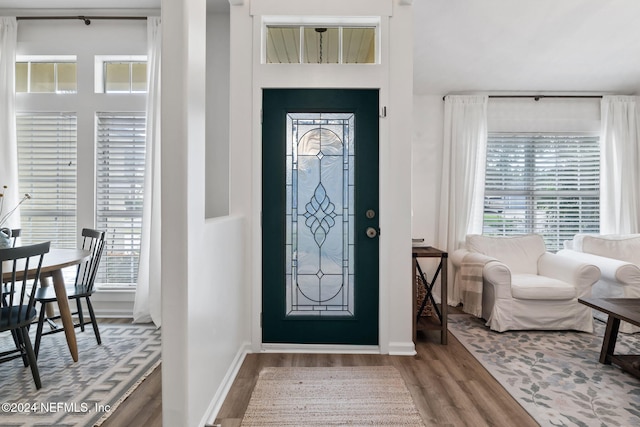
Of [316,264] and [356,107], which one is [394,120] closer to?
[356,107]

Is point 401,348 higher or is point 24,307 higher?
point 24,307

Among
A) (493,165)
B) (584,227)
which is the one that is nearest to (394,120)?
(493,165)

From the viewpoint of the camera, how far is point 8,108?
11.8 ft

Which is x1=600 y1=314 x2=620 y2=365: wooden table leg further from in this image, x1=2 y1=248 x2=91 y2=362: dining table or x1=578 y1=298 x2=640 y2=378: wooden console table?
x1=2 y1=248 x2=91 y2=362: dining table

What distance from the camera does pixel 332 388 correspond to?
230cm

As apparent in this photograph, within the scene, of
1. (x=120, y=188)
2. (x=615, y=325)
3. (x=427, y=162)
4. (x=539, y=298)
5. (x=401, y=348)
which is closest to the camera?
(x=615, y=325)

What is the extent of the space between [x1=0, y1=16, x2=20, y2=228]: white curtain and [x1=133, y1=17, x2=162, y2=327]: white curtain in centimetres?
135

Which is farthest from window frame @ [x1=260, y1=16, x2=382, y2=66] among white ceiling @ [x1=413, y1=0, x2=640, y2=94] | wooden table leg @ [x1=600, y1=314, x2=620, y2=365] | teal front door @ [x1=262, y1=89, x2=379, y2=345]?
wooden table leg @ [x1=600, y1=314, x2=620, y2=365]

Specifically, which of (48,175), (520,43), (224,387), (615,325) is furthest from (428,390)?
(48,175)

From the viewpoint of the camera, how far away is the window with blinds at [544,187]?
4.45 metres

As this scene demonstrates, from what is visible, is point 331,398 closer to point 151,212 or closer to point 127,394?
point 127,394

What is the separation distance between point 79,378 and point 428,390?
2280mm

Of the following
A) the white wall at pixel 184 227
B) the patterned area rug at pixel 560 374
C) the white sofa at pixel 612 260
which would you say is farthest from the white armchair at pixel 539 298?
the white wall at pixel 184 227

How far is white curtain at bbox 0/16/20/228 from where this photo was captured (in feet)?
11.7
